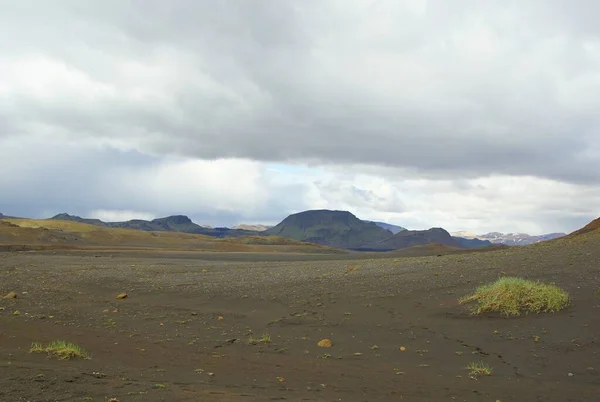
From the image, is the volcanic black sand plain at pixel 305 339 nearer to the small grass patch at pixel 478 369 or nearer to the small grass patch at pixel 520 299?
the small grass patch at pixel 478 369

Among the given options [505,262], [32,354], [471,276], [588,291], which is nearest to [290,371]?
[32,354]

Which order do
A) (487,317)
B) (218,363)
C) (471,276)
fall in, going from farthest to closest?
(471,276), (487,317), (218,363)

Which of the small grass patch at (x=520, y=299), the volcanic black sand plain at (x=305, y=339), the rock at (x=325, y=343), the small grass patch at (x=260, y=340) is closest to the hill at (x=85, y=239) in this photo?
the volcanic black sand plain at (x=305, y=339)

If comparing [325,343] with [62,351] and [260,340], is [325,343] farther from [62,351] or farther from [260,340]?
[62,351]

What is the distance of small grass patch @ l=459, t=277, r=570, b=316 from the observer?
1495cm

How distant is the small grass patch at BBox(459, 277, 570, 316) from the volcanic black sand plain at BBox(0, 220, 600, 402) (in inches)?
13.6

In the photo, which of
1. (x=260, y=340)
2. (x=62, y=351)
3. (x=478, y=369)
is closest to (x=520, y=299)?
(x=478, y=369)

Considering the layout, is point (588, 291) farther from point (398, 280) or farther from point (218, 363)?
point (218, 363)

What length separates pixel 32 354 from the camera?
10.9 m

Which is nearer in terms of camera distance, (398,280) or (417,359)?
(417,359)

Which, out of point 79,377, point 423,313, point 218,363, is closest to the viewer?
point 79,377

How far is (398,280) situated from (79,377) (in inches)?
594

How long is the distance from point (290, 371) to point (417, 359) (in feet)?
10.7

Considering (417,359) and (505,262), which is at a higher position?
(505,262)
